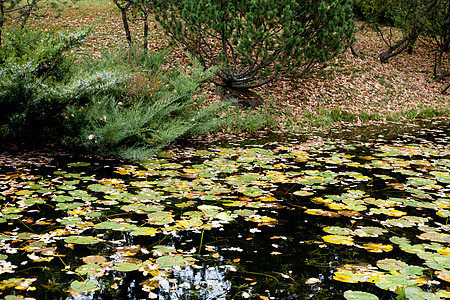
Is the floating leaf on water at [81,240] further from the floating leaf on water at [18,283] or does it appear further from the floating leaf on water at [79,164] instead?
the floating leaf on water at [79,164]

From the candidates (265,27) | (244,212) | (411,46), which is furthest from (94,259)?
(411,46)

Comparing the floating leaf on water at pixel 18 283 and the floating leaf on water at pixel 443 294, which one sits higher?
the floating leaf on water at pixel 18 283

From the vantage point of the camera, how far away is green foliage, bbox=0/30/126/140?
17.4 feet

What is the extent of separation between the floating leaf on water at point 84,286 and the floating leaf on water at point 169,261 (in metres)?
0.48

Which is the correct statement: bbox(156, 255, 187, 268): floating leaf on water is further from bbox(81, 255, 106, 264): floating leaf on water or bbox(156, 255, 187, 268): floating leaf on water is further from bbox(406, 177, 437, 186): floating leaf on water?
bbox(406, 177, 437, 186): floating leaf on water

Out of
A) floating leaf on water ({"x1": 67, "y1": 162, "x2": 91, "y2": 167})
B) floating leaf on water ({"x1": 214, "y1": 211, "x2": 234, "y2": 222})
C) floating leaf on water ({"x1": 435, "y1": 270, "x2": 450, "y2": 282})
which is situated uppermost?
floating leaf on water ({"x1": 67, "y1": 162, "x2": 91, "y2": 167})

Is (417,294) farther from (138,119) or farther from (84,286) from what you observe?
(138,119)

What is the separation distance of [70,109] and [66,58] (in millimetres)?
999

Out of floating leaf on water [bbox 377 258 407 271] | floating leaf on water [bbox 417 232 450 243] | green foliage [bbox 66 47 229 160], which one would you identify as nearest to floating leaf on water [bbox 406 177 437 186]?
floating leaf on water [bbox 417 232 450 243]

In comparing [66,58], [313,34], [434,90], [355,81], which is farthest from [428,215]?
[434,90]

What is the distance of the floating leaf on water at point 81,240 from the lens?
10.3 ft

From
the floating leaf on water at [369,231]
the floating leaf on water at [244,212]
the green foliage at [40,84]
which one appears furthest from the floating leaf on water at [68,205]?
the floating leaf on water at [369,231]

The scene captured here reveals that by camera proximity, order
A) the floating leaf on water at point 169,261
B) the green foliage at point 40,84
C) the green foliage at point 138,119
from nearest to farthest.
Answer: the floating leaf on water at point 169,261, the green foliage at point 40,84, the green foliage at point 138,119

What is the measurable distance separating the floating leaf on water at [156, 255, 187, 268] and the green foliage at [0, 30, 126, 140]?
3486 mm
